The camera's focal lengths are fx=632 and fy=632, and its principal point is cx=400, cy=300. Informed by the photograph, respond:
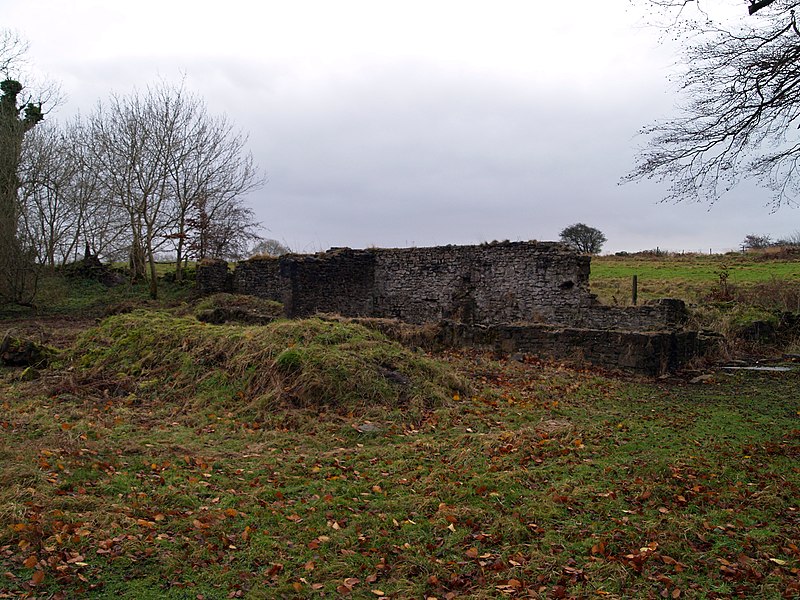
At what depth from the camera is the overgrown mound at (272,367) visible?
8.46m

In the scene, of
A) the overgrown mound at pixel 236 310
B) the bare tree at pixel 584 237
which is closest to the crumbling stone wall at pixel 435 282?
the overgrown mound at pixel 236 310

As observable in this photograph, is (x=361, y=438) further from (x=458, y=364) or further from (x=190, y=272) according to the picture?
(x=190, y=272)

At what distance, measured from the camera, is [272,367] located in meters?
8.85

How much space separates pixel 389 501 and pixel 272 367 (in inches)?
161

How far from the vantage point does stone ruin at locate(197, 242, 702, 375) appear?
56.1 feet

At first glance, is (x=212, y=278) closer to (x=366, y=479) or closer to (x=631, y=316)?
(x=631, y=316)

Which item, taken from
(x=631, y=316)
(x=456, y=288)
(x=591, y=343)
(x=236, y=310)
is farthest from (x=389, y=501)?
(x=456, y=288)

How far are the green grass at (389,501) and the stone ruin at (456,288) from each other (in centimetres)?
648

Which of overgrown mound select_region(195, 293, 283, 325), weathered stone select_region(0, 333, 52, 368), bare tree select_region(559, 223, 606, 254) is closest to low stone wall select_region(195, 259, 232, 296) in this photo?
overgrown mound select_region(195, 293, 283, 325)

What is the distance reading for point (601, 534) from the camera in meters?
4.58

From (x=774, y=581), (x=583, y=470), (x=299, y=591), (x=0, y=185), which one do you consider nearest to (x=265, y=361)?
(x=583, y=470)

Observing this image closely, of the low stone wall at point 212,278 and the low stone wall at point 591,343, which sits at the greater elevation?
the low stone wall at point 212,278

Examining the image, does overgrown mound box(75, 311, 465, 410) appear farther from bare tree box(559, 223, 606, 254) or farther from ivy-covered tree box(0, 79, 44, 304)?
bare tree box(559, 223, 606, 254)

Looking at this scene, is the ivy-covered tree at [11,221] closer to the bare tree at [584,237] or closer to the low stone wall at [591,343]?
the low stone wall at [591,343]
